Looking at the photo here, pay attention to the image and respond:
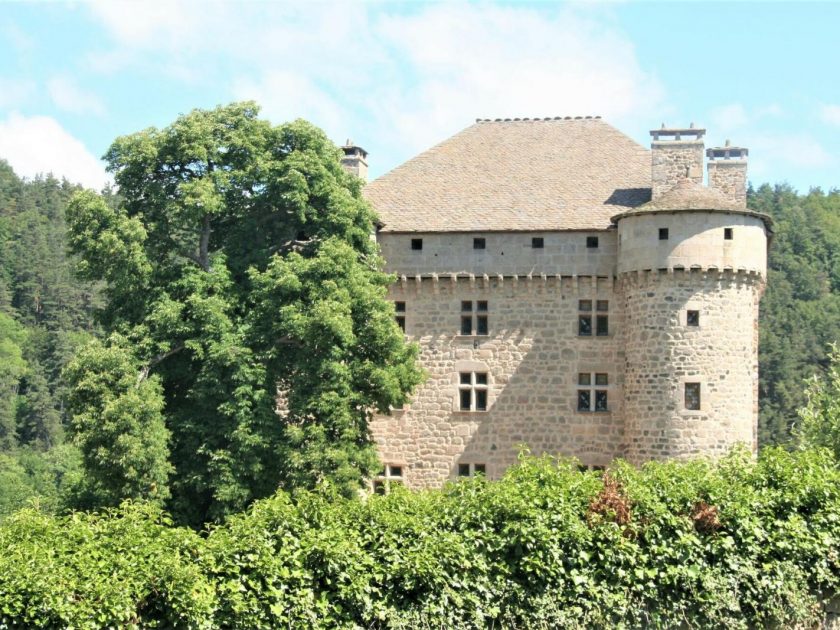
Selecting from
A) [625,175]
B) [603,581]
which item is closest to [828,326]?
[625,175]

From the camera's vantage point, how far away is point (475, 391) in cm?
4144

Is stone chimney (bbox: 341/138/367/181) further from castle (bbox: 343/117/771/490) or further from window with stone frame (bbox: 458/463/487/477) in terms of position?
window with stone frame (bbox: 458/463/487/477)

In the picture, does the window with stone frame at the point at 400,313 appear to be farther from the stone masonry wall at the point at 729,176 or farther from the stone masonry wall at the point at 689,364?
the stone masonry wall at the point at 729,176

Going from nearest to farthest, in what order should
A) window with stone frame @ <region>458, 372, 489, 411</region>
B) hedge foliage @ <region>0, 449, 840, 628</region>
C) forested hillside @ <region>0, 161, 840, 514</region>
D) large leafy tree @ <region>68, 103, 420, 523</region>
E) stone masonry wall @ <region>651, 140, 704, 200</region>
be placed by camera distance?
1. hedge foliage @ <region>0, 449, 840, 628</region>
2. large leafy tree @ <region>68, 103, 420, 523</region>
3. stone masonry wall @ <region>651, 140, 704, 200</region>
4. window with stone frame @ <region>458, 372, 489, 411</region>
5. forested hillside @ <region>0, 161, 840, 514</region>

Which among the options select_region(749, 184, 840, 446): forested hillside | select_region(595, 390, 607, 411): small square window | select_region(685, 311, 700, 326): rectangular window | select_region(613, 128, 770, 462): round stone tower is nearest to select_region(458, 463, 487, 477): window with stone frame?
select_region(595, 390, 607, 411): small square window

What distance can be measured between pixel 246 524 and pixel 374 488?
562 inches

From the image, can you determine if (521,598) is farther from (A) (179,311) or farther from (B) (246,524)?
(A) (179,311)

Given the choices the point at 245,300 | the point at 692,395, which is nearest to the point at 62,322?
the point at 245,300

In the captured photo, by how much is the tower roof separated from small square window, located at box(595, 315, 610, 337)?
2926mm

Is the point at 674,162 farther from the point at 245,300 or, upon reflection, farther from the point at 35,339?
the point at 35,339

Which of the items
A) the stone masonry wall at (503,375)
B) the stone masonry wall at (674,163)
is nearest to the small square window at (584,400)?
the stone masonry wall at (503,375)

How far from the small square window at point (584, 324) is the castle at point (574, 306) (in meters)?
0.04

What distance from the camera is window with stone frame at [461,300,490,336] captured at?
41.7 meters

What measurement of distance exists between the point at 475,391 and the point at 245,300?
7.88 meters
